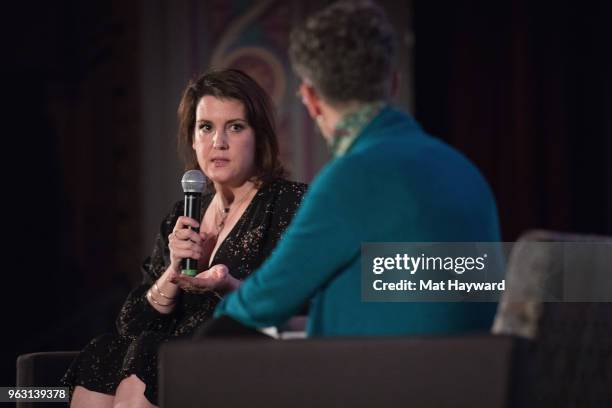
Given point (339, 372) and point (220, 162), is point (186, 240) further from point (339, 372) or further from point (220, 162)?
point (339, 372)

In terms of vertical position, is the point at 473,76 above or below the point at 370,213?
above

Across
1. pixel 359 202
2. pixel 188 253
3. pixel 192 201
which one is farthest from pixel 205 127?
pixel 359 202

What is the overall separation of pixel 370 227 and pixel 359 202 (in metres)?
0.05

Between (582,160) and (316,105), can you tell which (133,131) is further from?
(316,105)

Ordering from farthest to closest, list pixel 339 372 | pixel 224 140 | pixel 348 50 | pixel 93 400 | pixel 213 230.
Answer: pixel 213 230, pixel 224 140, pixel 93 400, pixel 348 50, pixel 339 372

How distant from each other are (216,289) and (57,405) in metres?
0.60

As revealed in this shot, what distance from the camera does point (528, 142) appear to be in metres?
5.27

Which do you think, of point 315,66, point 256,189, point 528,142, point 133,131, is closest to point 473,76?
point 528,142

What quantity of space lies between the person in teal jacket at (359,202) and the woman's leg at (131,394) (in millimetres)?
610

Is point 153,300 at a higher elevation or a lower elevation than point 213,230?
lower

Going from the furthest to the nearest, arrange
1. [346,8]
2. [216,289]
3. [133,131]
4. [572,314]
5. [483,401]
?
[133,131], [216,289], [346,8], [572,314], [483,401]

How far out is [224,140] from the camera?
246 cm

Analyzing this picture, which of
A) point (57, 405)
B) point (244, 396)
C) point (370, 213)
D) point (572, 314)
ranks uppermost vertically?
point (370, 213)

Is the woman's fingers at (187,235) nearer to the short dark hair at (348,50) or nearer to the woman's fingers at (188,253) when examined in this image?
the woman's fingers at (188,253)
